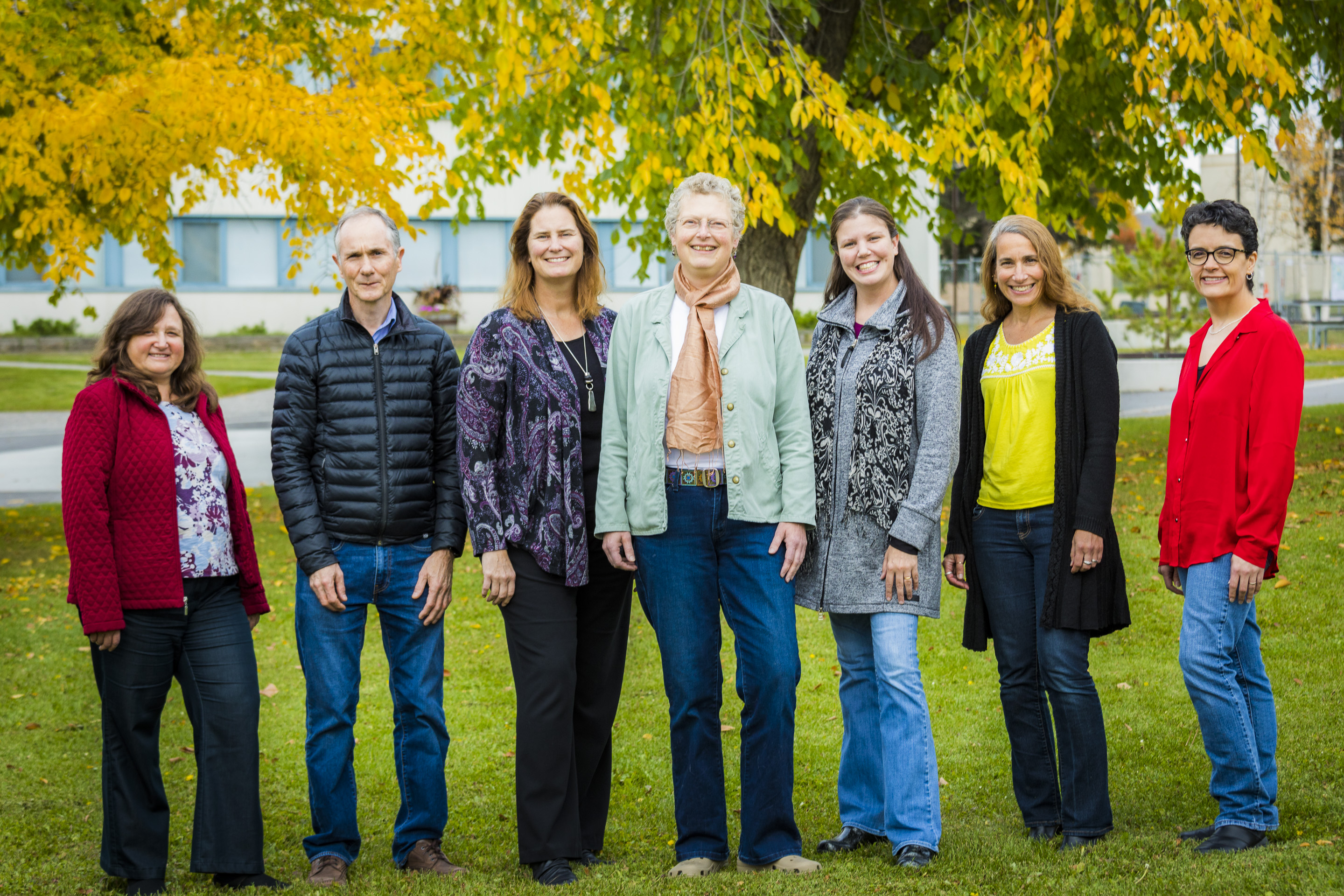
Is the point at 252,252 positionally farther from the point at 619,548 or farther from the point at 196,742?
the point at 619,548

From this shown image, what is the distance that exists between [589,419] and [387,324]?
771 mm

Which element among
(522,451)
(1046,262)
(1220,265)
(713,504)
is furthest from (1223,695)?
(522,451)

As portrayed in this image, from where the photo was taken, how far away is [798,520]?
363 cm

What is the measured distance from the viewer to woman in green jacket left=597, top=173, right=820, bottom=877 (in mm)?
3627

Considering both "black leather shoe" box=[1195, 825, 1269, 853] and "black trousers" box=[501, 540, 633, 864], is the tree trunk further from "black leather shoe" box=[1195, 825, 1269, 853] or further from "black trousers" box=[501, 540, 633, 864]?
"black leather shoe" box=[1195, 825, 1269, 853]

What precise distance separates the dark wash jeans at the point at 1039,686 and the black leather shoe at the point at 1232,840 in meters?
0.30

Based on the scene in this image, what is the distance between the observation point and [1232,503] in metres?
3.71

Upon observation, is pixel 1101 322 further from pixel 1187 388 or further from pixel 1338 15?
pixel 1338 15

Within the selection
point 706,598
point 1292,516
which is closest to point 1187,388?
point 706,598

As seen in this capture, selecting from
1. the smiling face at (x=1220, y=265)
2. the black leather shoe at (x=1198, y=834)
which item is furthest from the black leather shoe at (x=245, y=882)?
the smiling face at (x=1220, y=265)

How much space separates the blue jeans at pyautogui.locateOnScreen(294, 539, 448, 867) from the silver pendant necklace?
29.0 inches

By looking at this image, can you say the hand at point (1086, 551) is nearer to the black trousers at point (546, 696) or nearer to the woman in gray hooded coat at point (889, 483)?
the woman in gray hooded coat at point (889, 483)

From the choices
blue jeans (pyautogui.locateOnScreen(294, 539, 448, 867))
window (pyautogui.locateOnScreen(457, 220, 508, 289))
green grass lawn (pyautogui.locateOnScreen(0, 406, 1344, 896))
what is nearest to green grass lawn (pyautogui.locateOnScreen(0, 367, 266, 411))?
window (pyautogui.locateOnScreen(457, 220, 508, 289))

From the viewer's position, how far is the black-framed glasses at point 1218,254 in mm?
3844
